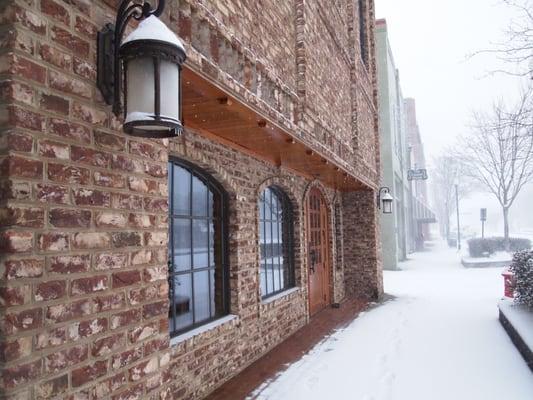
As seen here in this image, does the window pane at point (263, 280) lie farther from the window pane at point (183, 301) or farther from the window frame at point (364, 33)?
the window frame at point (364, 33)

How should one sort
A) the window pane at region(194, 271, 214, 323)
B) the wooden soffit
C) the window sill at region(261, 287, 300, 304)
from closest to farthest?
the wooden soffit → the window pane at region(194, 271, 214, 323) → the window sill at region(261, 287, 300, 304)

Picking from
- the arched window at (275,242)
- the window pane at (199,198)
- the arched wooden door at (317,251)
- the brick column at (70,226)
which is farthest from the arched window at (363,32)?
the brick column at (70,226)

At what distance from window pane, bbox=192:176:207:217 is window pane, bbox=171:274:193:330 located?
0.69 metres

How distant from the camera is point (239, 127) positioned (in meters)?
4.09

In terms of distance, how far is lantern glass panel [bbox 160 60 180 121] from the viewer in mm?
1856

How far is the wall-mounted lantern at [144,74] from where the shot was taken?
182 cm

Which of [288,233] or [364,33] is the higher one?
[364,33]

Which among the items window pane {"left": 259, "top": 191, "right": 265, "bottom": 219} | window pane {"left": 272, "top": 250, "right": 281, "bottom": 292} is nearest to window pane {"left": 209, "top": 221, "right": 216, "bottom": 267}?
window pane {"left": 259, "top": 191, "right": 265, "bottom": 219}

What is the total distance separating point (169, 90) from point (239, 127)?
2.22m

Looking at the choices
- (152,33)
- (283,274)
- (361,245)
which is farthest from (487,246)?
(152,33)

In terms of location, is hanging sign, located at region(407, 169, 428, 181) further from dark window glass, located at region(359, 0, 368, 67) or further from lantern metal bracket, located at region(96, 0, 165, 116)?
lantern metal bracket, located at region(96, 0, 165, 116)

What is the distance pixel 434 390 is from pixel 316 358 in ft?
4.87

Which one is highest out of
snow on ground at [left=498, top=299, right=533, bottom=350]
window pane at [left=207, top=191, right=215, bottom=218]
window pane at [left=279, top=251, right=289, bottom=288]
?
window pane at [left=207, top=191, right=215, bottom=218]

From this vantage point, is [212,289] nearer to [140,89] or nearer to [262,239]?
[262,239]
